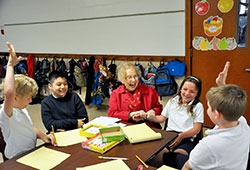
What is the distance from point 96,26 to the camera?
14.0 ft

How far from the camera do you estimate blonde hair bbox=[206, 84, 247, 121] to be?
3.74ft

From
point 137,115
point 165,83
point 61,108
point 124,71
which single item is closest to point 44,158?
point 61,108

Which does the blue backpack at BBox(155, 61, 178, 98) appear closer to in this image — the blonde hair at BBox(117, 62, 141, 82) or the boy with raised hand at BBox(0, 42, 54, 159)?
the blonde hair at BBox(117, 62, 141, 82)

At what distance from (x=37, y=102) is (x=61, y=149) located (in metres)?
4.21

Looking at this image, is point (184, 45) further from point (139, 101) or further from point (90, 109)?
point (90, 109)

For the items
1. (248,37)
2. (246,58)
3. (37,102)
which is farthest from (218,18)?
(37,102)

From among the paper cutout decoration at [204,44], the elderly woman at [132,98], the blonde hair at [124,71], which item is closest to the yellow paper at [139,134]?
the elderly woman at [132,98]

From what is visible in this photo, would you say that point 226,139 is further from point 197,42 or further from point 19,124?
point 197,42

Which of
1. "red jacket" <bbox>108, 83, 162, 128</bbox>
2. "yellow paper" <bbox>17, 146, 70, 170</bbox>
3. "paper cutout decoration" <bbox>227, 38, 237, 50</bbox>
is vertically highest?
"paper cutout decoration" <bbox>227, 38, 237, 50</bbox>

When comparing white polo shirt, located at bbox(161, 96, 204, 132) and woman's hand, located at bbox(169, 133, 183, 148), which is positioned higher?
white polo shirt, located at bbox(161, 96, 204, 132)

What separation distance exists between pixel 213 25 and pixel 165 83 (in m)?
1.08

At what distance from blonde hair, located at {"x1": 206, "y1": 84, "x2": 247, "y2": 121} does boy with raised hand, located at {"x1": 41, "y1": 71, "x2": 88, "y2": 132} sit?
4.26 feet

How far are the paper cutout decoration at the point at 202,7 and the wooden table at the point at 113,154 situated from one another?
2.27 metres

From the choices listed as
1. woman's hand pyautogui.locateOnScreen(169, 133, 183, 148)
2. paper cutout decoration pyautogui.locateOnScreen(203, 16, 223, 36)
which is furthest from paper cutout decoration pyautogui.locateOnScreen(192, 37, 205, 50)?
woman's hand pyautogui.locateOnScreen(169, 133, 183, 148)
